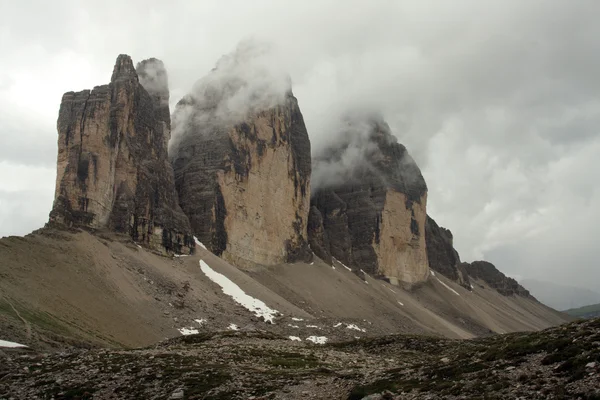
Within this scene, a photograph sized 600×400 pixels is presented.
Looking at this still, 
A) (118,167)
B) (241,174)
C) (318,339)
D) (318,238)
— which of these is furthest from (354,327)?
(318,238)

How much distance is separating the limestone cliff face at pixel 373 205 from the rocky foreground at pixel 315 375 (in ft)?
401

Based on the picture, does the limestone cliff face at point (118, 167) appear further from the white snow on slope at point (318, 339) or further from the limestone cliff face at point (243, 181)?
the white snow on slope at point (318, 339)

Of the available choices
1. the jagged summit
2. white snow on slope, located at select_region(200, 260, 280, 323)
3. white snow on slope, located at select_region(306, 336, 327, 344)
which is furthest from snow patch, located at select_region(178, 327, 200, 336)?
the jagged summit

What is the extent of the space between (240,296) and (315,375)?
6702 cm

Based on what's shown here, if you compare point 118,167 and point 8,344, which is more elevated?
point 118,167

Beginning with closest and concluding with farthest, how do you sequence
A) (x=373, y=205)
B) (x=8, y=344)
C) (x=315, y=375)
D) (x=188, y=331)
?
(x=315, y=375) → (x=8, y=344) → (x=188, y=331) → (x=373, y=205)

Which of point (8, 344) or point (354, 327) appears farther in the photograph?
point (354, 327)

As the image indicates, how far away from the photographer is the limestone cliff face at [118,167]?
9006 centimetres

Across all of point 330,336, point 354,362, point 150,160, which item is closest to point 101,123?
point 150,160

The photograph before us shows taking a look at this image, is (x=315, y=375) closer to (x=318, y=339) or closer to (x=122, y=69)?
(x=318, y=339)

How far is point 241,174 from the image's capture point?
12750cm

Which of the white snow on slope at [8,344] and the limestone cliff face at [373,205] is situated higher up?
the limestone cliff face at [373,205]

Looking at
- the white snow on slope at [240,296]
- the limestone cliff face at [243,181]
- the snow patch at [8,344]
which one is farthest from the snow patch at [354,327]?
the snow patch at [8,344]

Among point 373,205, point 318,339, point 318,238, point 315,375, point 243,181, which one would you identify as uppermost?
point 373,205
